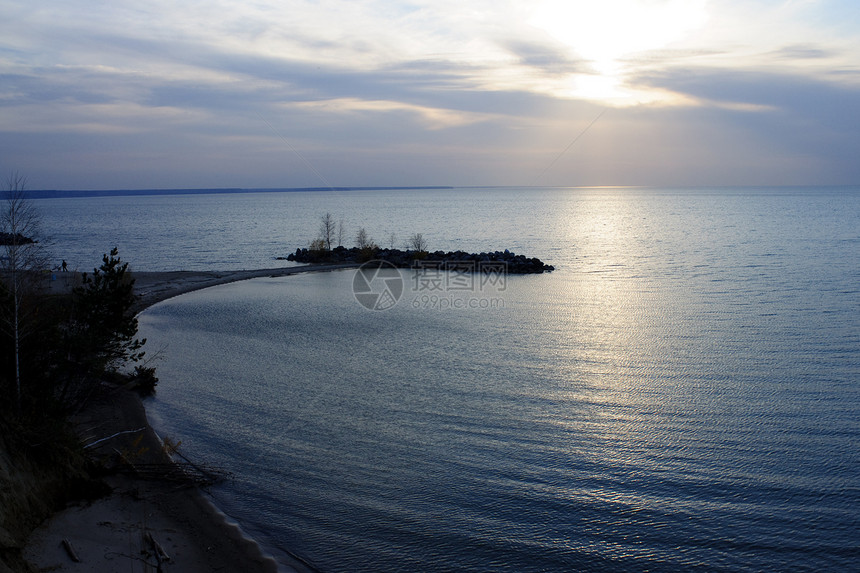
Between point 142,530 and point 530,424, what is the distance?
9.33m

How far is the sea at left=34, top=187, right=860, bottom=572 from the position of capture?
1048 cm

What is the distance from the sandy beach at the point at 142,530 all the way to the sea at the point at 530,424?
1.95 feet

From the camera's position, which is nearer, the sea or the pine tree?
the sea

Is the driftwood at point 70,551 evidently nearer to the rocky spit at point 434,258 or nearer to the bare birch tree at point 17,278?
the bare birch tree at point 17,278

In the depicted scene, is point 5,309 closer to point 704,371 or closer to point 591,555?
point 591,555

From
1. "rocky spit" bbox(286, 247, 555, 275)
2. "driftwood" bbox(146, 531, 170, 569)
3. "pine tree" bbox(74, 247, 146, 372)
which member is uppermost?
"rocky spit" bbox(286, 247, 555, 275)

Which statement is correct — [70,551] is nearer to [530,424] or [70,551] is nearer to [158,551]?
[158,551]

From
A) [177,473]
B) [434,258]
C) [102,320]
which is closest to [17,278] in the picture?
[102,320]

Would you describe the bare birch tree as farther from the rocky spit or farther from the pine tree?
the rocky spit

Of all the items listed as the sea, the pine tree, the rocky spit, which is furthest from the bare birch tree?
the rocky spit

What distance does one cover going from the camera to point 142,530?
32.9 ft

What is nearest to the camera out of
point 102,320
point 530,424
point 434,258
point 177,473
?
point 177,473

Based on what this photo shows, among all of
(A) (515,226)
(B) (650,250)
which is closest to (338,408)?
(B) (650,250)

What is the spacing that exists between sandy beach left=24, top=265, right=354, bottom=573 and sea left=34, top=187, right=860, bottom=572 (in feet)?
1.95
